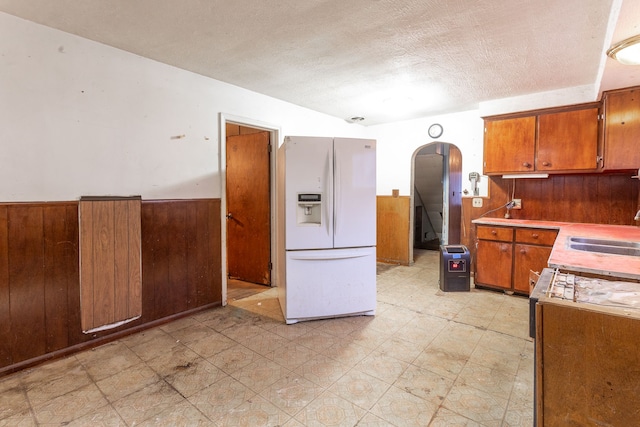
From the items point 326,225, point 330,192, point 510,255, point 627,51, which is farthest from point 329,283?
point 627,51

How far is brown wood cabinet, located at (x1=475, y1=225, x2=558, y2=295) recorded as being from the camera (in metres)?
3.29

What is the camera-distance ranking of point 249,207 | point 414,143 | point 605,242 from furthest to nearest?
point 414,143
point 249,207
point 605,242

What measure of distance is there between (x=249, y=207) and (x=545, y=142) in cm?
358

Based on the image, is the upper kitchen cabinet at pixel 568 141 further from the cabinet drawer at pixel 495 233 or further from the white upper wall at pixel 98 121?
Answer: the white upper wall at pixel 98 121

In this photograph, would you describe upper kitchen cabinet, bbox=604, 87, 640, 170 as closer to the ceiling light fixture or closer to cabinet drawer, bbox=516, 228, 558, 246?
cabinet drawer, bbox=516, 228, 558, 246

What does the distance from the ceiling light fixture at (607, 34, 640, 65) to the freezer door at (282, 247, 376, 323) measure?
2.23m

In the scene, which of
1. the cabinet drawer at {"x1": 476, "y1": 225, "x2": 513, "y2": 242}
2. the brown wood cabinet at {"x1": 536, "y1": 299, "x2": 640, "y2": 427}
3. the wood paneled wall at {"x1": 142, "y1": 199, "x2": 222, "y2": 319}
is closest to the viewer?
the brown wood cabinet at {"x1": 536, "y1": 299, "x2": 640, "y2": 427}

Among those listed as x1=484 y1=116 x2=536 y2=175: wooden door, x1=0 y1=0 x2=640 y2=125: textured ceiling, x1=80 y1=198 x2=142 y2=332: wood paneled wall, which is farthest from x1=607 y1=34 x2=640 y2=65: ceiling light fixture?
x1=80 y1=198 x2=142 y2=332: wood paneled wall

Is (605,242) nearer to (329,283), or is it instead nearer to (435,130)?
(329,283)

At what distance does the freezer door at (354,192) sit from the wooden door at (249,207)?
1.33 metres

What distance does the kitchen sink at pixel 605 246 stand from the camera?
7.02 ft

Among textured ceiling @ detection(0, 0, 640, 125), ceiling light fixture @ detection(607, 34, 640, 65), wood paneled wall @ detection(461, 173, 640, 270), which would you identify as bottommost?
wood paneled wall @ detection(461, 173, 640, 270)

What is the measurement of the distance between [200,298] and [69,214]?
1.38 metres

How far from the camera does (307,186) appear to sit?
2816mm
